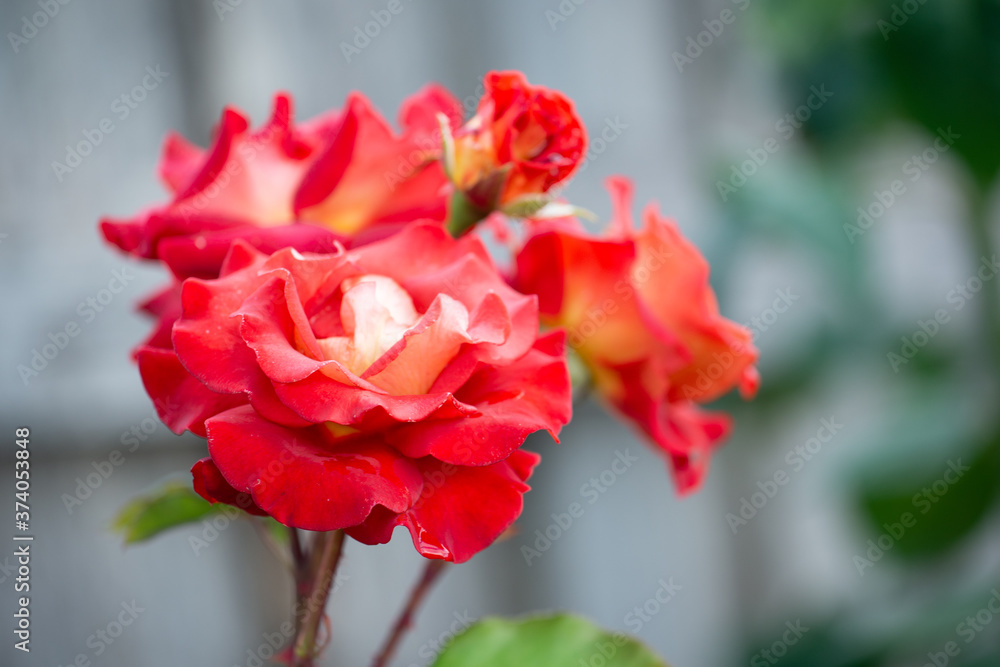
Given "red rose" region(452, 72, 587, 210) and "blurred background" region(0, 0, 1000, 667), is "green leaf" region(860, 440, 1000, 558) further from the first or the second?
"red rose" region(452, 72, 587, 210)

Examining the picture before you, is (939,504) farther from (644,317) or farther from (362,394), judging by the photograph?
(362,394)

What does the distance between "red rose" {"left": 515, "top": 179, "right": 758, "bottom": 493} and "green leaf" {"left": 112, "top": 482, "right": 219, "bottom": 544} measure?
Answer: 7.9 inches

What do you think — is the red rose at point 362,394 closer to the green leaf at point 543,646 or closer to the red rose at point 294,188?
the red rose at point 294,188

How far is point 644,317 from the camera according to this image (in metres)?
0.40

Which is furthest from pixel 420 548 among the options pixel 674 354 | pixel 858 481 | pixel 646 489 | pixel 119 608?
pixel 646 489

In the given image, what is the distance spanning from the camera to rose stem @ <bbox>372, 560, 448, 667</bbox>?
1.25ft

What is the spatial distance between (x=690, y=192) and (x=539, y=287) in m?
1.13

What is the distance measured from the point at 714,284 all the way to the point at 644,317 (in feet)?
2.79

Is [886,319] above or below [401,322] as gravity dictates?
below

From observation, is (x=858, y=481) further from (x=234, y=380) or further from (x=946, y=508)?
(x=234, y=380)

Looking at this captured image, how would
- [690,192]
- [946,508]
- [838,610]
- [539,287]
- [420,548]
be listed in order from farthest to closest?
[690,192]
[838,610]
[946,508]
[539,287]
[420,548]

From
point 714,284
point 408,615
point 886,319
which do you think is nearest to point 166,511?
point 408,615

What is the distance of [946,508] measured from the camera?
A: 3.44 feet

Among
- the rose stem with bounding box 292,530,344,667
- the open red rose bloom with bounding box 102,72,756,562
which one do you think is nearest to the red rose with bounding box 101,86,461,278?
the open red rose bloom with bounding box 102,72,756,562
